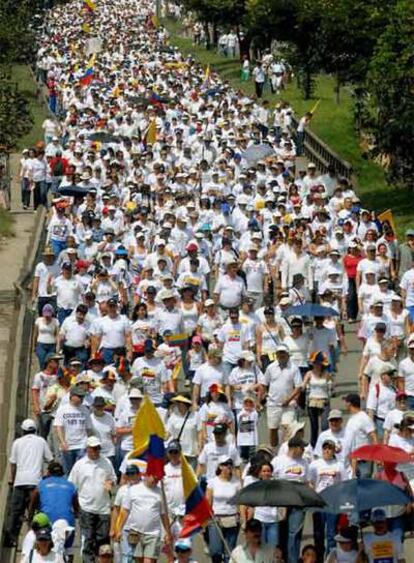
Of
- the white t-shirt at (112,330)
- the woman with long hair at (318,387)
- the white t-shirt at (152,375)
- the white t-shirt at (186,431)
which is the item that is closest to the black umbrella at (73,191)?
the white t-shirt at (112,330)

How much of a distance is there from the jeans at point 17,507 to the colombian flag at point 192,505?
268 centimetres

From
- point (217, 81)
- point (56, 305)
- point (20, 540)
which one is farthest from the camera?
point (217, 81)

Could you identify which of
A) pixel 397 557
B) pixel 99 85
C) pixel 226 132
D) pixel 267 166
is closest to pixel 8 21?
pixel 226 132

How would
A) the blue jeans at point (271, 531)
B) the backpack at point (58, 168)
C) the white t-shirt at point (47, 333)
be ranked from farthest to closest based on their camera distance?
the backpack at point (58, 168) < the white t-shirt at point (47, 333) < the blue jeans at point (271, 531)

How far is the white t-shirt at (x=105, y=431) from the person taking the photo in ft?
60.1

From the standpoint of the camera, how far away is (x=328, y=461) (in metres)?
16.7

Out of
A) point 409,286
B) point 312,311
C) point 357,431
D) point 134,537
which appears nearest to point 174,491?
point 134,537

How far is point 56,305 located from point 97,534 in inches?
309

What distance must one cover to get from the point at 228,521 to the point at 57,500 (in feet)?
4.79

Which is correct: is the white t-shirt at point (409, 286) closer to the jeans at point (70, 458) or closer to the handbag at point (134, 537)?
the jeans at point (70, 458)

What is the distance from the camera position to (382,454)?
15945 millimetres

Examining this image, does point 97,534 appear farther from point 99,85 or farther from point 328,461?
point 99,85

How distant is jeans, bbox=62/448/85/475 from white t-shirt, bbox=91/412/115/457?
24 centimetres

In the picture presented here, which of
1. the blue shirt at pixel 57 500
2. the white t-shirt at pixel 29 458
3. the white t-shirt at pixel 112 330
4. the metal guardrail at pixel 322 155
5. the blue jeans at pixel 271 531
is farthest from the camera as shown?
the metal guardrail at pixel 322 155
